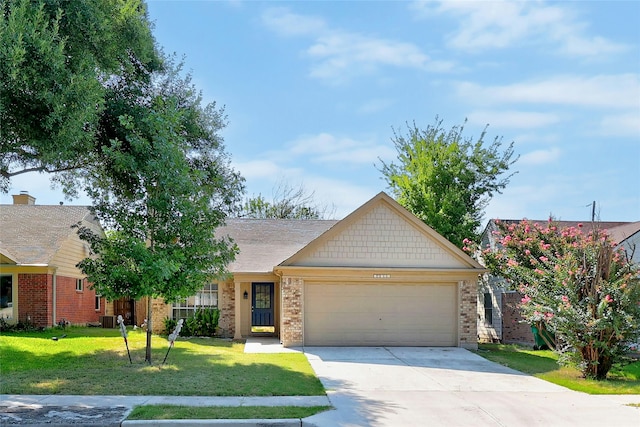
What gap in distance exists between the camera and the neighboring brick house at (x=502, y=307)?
2111 centimetres

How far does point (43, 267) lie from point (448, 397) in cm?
1589

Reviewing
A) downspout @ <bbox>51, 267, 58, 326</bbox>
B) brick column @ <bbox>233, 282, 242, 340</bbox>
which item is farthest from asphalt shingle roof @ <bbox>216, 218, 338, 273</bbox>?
downspout @ <bbox>51, 267, 58, 326</bbox>

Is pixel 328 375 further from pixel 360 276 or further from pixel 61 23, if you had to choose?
pixel 61 23

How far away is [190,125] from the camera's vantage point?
1516 cm

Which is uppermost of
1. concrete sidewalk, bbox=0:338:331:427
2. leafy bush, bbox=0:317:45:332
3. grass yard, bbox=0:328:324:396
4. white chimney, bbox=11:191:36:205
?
white chimney, bbox=11:191:36:205

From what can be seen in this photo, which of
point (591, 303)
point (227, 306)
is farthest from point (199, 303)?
point (591, 303)

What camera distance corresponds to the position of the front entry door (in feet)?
65.0

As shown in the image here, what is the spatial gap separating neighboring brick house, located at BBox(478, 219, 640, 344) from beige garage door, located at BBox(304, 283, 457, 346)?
4.03m

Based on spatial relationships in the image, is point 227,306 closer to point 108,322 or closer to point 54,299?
point 54,299

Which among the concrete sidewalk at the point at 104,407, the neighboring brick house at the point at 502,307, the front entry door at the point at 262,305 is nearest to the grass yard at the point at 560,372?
the neighboring brick house at the point at 502,307

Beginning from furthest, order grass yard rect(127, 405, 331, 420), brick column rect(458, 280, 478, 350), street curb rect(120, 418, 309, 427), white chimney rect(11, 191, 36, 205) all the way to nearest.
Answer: white chimney rect(11, 191, 36, 205) → brick column rect(458, 280, 478, 350) → grass yard rect(127, 405, 331, 420) → street curb rect(120, 418, 309, 427)

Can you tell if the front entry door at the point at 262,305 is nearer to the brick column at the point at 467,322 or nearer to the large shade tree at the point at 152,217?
the large shade tree at the point at 152,217

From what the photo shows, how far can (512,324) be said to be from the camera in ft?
71.1

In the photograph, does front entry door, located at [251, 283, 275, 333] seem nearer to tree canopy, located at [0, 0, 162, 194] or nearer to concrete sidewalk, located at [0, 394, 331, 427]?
tree canopy, located at [0, 0, 162, 194]
